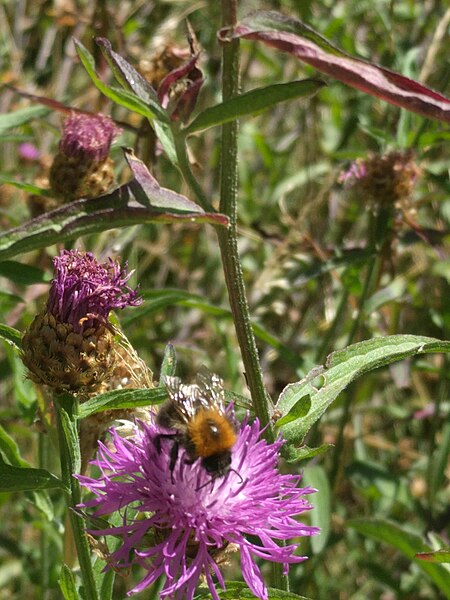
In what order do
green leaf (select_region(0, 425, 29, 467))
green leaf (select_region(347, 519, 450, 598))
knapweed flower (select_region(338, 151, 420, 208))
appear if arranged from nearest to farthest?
green leaf (select_region(0, 425, 29, 467)) < green leaf (select_region(347, 519, 450, 598)) < knapweed flower (select_region(338, 151, 420, 208))

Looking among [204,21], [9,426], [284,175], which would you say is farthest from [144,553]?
[204,21]

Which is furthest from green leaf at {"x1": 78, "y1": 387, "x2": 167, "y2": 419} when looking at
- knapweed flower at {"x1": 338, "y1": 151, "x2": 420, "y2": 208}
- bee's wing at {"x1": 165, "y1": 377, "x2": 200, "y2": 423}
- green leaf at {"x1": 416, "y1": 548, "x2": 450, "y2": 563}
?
knapweed flower at {"x1": 338, "y1": 151, "x2": 420, "y2": 208}

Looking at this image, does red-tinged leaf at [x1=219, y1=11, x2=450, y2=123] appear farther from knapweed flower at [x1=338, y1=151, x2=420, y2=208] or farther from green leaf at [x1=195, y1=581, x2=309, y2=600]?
knapweed flower at [x1=338, y1=151, x2=420, y2=208]

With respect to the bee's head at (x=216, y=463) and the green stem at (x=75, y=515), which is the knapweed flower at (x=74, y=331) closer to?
the green stem at (x=75, y=515)

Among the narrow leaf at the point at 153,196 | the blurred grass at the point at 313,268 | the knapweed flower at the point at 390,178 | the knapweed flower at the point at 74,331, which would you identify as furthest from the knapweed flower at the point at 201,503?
the knapweed flower at the point at 390,178

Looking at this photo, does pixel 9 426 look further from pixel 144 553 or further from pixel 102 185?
pixel 144 553

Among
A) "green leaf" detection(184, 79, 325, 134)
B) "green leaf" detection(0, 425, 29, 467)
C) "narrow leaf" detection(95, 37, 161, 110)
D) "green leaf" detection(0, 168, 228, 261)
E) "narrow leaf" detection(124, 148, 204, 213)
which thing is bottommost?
"green leaf" detection(0, 425, 29, 467)
